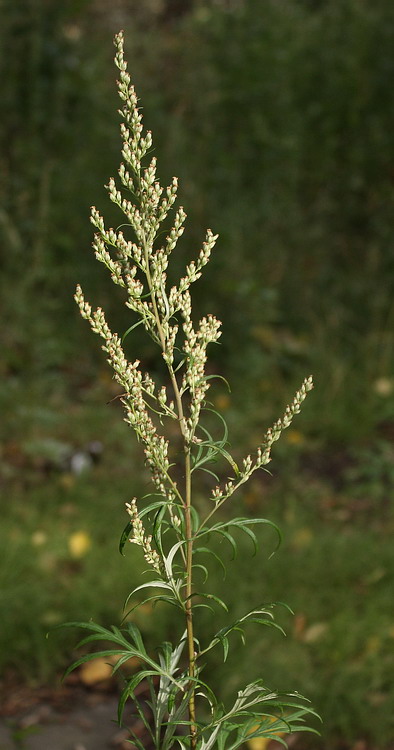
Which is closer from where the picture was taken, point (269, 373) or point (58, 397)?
point (58, 397)

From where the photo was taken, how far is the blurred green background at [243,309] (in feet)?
10.3

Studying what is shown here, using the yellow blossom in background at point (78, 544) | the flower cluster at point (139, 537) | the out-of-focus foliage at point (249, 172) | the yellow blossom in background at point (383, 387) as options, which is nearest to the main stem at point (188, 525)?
the flower cluster at point (139, 537)

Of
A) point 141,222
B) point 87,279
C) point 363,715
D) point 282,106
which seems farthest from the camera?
point 282,106

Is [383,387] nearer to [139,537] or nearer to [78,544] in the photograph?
[78,544]

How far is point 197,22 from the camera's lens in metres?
6.52

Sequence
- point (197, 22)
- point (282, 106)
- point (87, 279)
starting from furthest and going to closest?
point (197, 22) < point (282, 106) < point (87, 279)

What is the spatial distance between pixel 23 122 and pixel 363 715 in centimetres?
435

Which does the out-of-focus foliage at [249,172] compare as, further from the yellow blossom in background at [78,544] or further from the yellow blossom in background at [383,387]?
the yellow blossom in background at [78,544]

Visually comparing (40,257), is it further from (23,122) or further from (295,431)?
(295,431)

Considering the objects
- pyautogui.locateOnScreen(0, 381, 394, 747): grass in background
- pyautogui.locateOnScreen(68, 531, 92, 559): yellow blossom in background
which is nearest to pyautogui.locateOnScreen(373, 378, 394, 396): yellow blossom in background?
pyautogui.locateOnScreen(0, 381, 394, 747): grass in background

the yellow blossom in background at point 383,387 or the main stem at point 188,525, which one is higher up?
the yellow blossom in background at point 383,387

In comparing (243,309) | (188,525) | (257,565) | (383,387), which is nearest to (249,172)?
(243,309)

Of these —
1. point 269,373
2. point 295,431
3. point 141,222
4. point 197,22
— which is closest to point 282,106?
point 197,22

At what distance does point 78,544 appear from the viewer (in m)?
3.49
